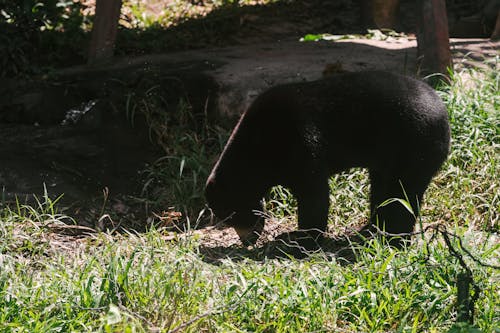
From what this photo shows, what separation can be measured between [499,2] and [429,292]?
721 cm

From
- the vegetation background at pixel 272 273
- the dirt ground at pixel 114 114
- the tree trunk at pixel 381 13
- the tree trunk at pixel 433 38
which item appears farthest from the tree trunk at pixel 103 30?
the tree trunk at pixel 381 13

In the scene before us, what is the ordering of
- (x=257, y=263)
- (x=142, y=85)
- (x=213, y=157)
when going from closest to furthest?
(x=257, y=263)
(x=213, y=157)
(x=142, y=85)

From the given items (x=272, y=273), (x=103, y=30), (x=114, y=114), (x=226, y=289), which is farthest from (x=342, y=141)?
(x=103, y=30)

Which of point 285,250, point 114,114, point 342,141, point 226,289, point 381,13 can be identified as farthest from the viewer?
point 381,13

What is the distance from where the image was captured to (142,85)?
324 inches

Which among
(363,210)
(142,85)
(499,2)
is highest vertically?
(499,2)

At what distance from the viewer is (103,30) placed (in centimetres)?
906

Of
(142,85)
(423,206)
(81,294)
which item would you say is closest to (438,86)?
(423,206)

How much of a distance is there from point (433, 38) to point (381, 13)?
151 inches

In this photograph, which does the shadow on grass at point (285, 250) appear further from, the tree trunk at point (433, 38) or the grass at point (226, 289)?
the tree trunk at point (433, 38)

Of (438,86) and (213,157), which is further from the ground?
(438,86)

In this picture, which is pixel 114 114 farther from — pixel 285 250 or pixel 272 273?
pixel 272 273

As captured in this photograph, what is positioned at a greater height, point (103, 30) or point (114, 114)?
point (103, 30)

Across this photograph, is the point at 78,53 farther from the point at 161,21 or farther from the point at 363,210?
the point at 363,210
